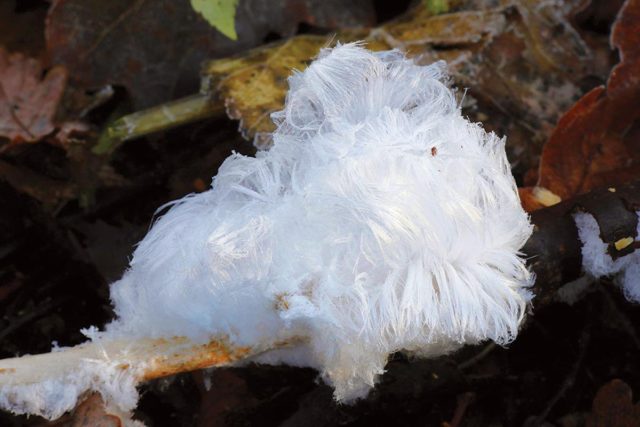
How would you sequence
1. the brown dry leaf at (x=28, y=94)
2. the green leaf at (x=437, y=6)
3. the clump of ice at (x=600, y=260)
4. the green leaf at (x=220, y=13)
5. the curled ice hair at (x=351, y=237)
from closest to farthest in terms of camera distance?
the curled ice hair at (x=351, y=237) → the clump of ice at (x=600, y=260) → the green leaf at (x=220, y=13) → the brown dry leaf at (x=28, y=94) → the green leaf at (x=437, y=6)

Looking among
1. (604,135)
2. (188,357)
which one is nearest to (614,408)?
(604,135)

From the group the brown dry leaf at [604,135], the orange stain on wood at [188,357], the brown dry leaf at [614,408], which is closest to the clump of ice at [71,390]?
the orange stain on wood at [188,357]

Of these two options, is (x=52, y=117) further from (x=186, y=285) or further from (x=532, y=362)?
(x=532, y=362)

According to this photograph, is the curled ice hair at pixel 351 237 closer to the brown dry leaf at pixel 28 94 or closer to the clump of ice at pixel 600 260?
the clump of ice at pixel 600 260

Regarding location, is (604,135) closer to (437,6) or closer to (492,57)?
(492,57)

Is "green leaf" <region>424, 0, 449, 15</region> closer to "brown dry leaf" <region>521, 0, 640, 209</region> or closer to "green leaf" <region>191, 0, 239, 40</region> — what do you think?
"brown dry leaf" <region>521, 0, 640, 209</region>
